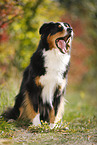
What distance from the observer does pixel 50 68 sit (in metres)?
3.62

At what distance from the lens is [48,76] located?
364cm

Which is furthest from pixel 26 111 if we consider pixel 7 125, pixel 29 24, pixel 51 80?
pixel 29 24

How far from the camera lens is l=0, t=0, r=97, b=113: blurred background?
5.34 metres

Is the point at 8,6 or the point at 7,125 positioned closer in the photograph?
the point at 7,125

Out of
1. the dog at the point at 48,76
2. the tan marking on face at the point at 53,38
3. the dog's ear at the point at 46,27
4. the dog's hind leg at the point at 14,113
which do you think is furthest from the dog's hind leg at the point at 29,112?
the dog's ear at the point at 46,27

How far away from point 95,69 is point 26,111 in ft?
34.4

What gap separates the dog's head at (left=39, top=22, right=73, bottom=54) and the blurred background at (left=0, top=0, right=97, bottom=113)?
1.56 metres

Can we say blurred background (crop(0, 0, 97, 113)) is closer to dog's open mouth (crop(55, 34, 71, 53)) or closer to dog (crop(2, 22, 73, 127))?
dog (crop(2, 22, 73, 127))

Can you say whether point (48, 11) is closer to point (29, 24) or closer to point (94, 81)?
point (29, 24)

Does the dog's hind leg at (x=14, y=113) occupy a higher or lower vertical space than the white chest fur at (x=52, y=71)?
lower

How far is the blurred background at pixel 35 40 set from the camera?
5.34 metres

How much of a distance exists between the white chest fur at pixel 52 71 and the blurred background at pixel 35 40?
1098 mm

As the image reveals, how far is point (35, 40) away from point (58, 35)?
472 cm

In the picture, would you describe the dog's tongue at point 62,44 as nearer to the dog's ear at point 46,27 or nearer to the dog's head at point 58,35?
the dog's head at point 58,35
